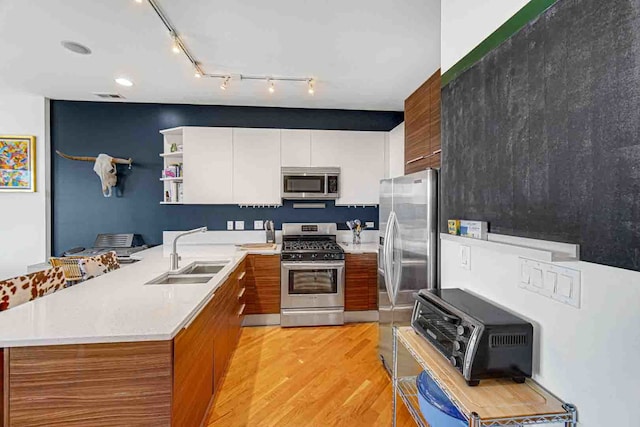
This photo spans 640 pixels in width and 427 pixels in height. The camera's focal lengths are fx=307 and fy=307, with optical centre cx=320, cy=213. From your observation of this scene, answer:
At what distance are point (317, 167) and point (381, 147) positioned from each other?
0.85 meters

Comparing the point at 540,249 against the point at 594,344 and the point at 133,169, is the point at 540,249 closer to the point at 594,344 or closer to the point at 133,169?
the point at 594,344

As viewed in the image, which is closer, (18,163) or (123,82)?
(123,82)

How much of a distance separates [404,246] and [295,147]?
2.06 meters

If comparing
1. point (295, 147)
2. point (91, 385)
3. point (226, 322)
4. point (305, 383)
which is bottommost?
point (305, 383)

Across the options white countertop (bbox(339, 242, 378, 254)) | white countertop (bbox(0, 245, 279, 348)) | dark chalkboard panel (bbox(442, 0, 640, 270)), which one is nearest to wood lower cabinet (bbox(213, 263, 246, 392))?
white countertop (bbox(0, 245, 279, 348))

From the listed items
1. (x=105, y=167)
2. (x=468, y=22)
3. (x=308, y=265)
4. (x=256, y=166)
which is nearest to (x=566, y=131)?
(x=468, y=22)

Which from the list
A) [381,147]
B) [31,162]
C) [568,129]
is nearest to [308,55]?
[381,147]

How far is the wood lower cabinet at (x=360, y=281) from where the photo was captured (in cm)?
354

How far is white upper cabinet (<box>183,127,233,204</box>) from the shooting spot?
3621 mm

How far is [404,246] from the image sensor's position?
89.1 inches

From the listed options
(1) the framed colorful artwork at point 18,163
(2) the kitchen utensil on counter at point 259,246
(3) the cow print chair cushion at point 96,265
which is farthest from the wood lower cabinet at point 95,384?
(1) the framed colorful artwork at point 18,163

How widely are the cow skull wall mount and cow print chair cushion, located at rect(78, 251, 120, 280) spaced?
1537mm

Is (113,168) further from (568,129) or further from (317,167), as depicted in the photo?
(568,129)

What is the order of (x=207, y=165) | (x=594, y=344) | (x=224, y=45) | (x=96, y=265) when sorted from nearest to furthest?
(x=594, y=344), (x=96, y=265), (x=224, y=45), (x=207, y=165)
